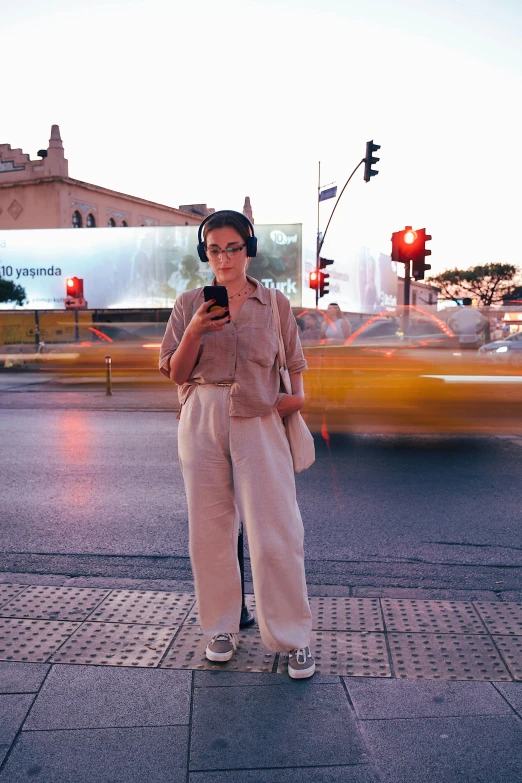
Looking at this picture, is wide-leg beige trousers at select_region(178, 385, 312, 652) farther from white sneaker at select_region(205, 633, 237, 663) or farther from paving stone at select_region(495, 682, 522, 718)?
paving stone at select_region(495, 682, 522, 718)

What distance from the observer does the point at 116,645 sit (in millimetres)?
3365

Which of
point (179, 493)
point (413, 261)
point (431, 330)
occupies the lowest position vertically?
point (179, 493)

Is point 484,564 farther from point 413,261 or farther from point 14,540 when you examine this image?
point 413,261

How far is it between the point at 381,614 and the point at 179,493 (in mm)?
2962

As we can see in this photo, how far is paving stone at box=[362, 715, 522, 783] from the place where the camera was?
2393 mm

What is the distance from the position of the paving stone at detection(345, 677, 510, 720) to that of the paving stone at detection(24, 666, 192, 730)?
0.68 metres

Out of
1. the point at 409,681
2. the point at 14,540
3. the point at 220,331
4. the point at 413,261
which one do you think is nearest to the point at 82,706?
the point at 409,681

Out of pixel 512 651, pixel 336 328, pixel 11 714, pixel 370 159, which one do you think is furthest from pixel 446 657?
pixel 370 159

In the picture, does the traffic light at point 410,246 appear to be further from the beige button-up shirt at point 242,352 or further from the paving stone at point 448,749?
the paving stone at point 448,749

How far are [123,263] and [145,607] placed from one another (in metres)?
46.2

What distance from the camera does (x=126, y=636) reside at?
3.46 metres

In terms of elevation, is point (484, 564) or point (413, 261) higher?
point (413, 261)

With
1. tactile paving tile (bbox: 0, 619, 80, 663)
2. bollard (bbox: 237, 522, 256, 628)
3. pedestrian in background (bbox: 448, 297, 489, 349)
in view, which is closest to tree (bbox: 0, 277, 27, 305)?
pedestrian in background (bbox: 448, 297, 489, 349)

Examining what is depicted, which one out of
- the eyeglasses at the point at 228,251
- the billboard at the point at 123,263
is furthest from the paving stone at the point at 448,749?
the billboard at the point at 123,263
